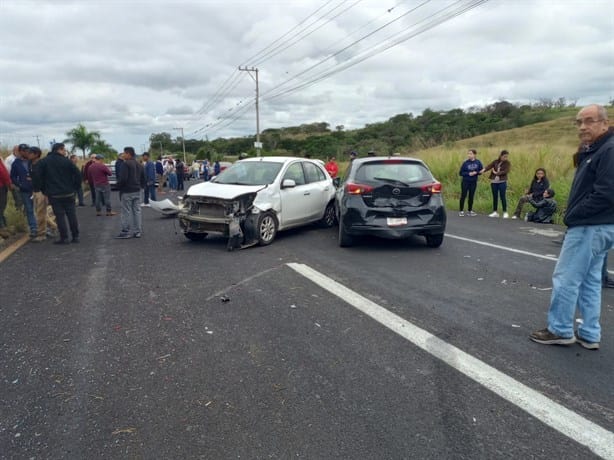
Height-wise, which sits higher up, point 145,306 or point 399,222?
point 399,222

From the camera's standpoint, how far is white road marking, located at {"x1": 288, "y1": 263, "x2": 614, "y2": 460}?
8.78 feet

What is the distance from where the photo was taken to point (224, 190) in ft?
27.0

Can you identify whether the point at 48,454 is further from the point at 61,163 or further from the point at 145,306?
the point at 61,163

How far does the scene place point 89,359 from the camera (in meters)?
3.75

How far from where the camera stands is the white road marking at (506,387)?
105 inches

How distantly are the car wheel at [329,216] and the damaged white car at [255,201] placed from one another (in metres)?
0.13

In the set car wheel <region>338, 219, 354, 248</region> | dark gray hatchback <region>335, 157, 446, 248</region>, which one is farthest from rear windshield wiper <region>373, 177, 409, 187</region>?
car wheel <region>338, 219, 354, 248</region>

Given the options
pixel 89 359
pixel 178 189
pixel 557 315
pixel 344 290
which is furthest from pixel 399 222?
pixel 178 189

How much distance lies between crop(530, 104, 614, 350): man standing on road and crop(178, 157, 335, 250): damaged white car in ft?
16.8

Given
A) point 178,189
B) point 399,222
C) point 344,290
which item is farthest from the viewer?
point 178,189

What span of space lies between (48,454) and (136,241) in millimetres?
6841

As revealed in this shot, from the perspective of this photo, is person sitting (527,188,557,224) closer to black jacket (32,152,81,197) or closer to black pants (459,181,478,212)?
black pants (459,181,478,212)

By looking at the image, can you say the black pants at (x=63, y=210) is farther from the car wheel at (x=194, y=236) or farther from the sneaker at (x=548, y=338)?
the sneaker at (x=548, y=338)

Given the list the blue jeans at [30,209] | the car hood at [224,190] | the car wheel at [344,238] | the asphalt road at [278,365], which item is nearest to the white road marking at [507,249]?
the asphalt road at [278,365]
